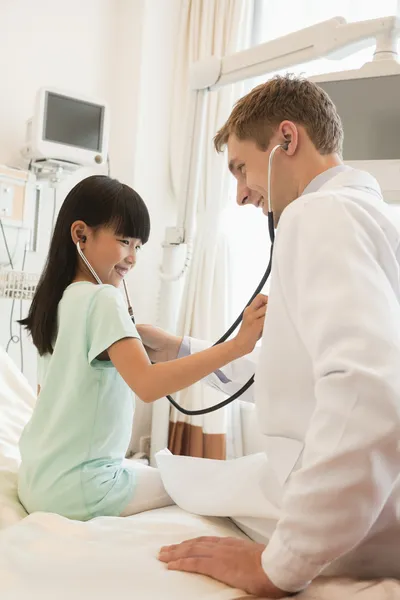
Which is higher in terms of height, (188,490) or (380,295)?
(380,295)

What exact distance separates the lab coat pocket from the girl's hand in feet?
0.74

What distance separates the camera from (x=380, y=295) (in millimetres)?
796

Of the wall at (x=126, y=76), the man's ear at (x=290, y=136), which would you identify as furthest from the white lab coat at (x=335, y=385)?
the wall at (x=126, y=76)

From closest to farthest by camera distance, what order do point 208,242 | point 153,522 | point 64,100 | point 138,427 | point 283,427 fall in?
point 283,427 < point 153,522 < point 64,100 < point 208,242 < point 138,427

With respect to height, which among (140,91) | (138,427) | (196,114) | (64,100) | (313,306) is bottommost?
(138,427)

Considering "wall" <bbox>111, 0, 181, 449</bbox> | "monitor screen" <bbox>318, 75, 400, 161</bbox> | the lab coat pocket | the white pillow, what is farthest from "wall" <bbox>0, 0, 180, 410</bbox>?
the lab coat pocket

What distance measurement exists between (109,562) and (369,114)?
4.10 feet

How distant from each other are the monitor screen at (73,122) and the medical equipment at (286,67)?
2.64ft

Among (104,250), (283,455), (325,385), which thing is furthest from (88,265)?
(325,385)

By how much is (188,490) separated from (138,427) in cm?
196

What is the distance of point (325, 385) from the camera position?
2.54 ft

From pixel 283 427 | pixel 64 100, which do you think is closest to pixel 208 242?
pixel 64 100

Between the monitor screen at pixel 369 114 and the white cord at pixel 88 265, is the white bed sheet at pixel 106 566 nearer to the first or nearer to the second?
the white cord at pixel 88 265

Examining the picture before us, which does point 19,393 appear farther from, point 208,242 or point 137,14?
point 137,14
